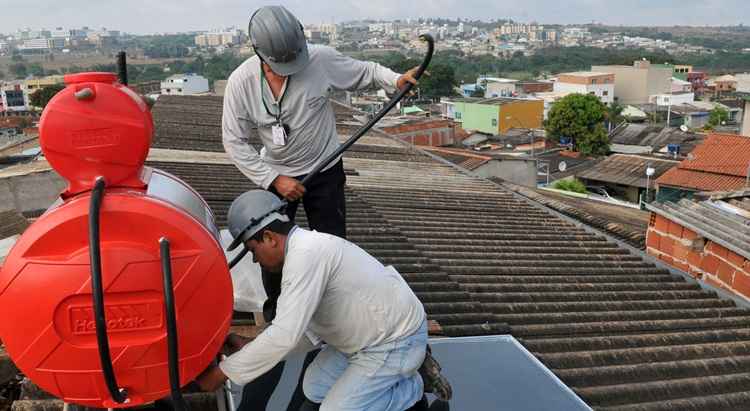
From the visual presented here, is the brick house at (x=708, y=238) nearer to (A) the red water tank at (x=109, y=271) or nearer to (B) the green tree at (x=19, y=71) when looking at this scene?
(A) the red water tank at (x=109, y=271)

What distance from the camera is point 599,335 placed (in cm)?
401

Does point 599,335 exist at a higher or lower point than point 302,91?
lower

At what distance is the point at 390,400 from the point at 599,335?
6.72 feet

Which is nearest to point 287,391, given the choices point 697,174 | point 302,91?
point 302,91

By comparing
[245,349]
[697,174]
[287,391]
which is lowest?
[697,174]

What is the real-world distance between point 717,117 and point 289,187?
4696cm

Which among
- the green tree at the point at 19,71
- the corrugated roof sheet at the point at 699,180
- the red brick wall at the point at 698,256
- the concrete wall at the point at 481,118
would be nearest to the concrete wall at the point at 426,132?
the corrugated roof sheet at the point at 699,180

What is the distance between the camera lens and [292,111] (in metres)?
3.16

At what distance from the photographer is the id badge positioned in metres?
3.16

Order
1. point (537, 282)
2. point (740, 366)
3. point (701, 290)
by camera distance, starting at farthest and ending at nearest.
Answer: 1. point (701, 290)
2. point (537, 282)
3. point (740, 366)

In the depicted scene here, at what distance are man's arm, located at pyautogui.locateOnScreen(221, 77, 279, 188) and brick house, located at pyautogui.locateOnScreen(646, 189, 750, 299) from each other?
4907 millimetres

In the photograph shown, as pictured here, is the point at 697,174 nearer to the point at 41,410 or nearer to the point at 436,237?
the point at 436,237

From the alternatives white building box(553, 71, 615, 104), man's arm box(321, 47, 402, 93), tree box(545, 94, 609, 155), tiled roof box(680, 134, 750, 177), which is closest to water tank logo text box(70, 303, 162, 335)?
man's arm box(321, 47, 402, 93)

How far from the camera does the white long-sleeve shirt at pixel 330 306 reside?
230cm
